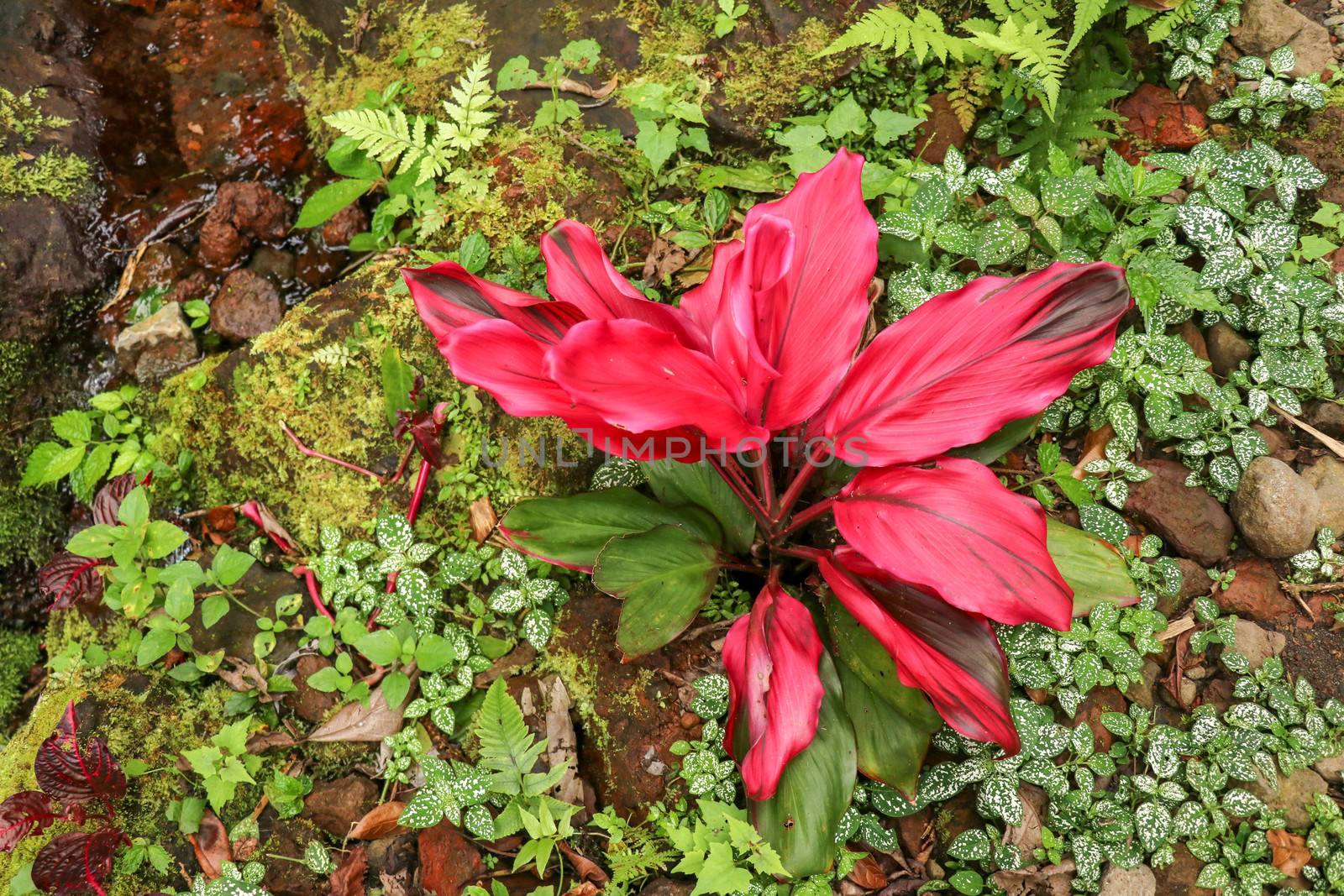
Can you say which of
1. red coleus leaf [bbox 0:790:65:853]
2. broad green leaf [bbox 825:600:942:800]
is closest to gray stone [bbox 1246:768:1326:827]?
broad green leaf [bbox 825:600:942:800]

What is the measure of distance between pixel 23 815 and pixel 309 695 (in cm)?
68

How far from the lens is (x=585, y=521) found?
194 cm

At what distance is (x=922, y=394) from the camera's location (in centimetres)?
160

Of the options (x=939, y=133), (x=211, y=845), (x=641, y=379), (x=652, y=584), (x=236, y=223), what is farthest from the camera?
(x=236, y=223)

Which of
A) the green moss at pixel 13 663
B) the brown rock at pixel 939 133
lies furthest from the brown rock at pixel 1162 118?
the green moss at pixel 13 663

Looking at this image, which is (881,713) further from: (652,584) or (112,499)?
(112,499)

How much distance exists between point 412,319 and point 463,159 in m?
0.59

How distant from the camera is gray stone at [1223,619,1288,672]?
204 cm

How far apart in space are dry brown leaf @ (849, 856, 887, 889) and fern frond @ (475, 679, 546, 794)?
81 cm

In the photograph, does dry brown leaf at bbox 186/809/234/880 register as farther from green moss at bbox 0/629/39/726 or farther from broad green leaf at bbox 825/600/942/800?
broad green leaf at bbox 825/600/942/800

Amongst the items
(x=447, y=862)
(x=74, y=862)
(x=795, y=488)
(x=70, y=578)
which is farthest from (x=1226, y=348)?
(x=70, y=578)

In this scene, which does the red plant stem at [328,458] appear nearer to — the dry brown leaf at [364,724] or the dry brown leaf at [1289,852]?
the dry brown leaf at [364,724]

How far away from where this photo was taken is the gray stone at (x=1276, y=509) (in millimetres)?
2064

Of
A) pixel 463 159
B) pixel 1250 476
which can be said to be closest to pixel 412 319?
pixel 463 159
